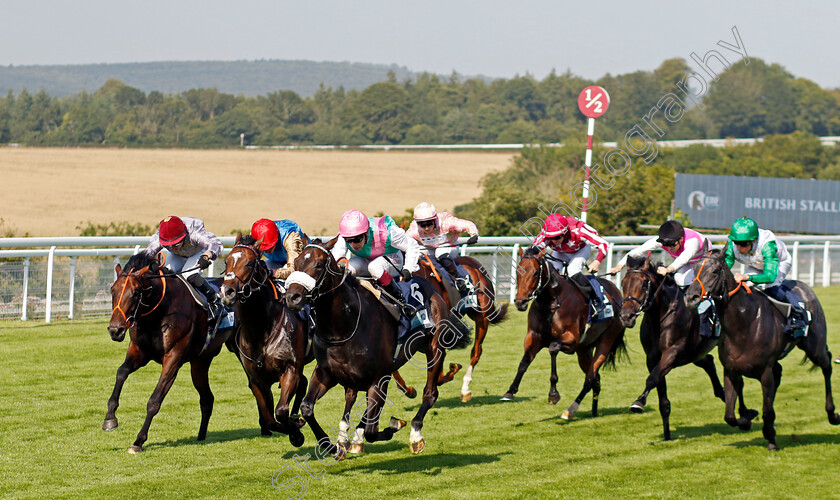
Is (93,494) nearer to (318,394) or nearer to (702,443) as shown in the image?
(318,394)

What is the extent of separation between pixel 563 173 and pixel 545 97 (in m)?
44.3

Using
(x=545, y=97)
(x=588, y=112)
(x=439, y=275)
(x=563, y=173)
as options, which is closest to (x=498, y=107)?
(x=545, y=97)

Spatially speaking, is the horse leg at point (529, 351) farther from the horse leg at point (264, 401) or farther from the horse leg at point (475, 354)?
the horse leg at point (264, 401)

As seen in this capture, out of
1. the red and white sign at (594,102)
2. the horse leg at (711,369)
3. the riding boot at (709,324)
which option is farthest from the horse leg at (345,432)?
the red and white sign at (594,102)

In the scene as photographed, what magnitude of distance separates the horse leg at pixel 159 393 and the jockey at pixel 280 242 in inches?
35.6

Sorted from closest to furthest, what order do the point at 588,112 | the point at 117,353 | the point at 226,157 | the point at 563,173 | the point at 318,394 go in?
the point at 318,394
the point at 117,353
the point at 588,112
the point at 563,173
the point at 226,157

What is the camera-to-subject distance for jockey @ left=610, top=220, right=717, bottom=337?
7035 millimetres

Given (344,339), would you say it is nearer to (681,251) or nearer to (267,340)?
(267,340)

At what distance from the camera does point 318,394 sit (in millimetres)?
5383

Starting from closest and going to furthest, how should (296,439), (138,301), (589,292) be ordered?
1. (296,439)
2. (138,301)
3. (589,292)

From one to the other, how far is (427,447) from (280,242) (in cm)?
176

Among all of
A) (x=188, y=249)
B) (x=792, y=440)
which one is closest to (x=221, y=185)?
(x=188, y=249)

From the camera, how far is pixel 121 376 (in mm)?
5980

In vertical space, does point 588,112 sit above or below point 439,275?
above
